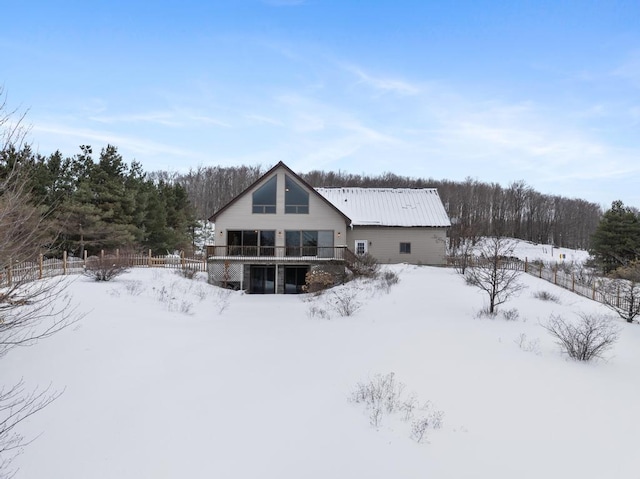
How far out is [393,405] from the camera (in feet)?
19.7

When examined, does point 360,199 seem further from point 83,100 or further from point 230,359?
point 230,359

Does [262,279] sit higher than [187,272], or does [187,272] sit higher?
[187,272]

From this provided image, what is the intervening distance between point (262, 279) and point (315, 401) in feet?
60.8

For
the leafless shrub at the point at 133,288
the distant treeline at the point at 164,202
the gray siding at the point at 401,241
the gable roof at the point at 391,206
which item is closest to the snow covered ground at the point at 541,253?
the distant treeline at the point at 164,202

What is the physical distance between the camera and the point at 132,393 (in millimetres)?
6387

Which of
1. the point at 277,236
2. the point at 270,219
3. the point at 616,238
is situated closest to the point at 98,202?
the point at 270,219

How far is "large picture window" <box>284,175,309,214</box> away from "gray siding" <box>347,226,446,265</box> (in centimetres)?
450

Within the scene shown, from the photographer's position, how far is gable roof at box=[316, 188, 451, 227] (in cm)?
2684

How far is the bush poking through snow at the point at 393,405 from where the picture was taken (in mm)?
5457

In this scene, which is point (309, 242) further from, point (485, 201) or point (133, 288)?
point (485, 201)

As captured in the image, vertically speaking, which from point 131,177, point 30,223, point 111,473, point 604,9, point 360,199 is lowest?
point 111,473

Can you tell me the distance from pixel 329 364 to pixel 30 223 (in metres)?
6.15

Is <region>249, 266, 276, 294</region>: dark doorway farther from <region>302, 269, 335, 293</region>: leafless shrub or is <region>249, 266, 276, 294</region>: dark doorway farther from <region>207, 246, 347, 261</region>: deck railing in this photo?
<region>302, 269, 335, 293</region>: leafless shrub

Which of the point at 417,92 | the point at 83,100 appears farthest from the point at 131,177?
the point at 417,92
